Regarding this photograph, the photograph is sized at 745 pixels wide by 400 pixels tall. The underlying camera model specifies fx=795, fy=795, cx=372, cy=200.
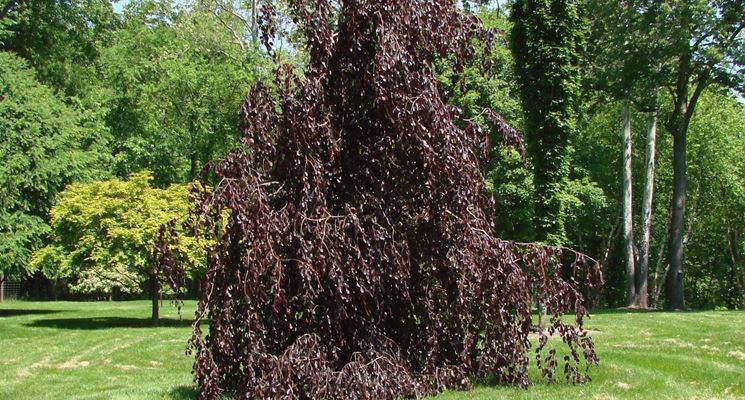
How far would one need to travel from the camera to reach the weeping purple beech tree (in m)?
7.38

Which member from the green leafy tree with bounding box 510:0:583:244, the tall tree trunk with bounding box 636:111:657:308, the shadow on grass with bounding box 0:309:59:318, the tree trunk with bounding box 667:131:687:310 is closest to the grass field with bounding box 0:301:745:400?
the green leafy tree with bounding box 510:0:583:244

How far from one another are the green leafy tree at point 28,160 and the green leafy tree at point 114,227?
5.92ft

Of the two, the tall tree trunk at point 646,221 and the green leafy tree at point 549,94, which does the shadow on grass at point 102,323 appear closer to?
the green leafy tree at point 549,94

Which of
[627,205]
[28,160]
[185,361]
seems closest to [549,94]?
[185,361]

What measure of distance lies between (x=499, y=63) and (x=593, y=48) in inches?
110

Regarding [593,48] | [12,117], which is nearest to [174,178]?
[12,117]

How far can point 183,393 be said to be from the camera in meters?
8.60

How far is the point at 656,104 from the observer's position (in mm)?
22250

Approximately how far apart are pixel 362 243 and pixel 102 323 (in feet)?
52.4

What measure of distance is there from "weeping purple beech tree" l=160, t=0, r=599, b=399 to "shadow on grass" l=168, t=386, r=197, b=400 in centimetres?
65

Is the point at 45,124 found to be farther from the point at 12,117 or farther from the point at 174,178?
the point at 174,178

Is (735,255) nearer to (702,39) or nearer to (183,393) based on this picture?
(702,39)

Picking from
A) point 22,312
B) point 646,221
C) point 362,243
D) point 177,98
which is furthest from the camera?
point 177,98

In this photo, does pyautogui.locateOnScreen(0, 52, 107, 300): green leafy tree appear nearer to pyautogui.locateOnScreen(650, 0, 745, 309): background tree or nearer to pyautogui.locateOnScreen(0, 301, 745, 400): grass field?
pyautogui.locateOnScreen(0, 301, 745, 400): grass field
